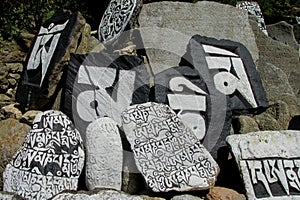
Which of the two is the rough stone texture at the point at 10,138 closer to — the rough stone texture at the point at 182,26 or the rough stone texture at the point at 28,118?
the rough stone texture at the point at 28,118

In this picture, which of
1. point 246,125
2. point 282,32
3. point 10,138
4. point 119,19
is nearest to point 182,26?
point 119,19

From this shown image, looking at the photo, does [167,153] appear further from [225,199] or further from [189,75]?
[189,75]

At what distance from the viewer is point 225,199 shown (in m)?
3.86

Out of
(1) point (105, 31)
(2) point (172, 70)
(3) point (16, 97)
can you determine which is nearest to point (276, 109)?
(2) point (172, 70)

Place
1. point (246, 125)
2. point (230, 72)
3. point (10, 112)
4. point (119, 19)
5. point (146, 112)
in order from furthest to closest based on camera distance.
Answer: point (119, 19), point (230, 72), point (10, 112), point (246, 125), point (146, 112)

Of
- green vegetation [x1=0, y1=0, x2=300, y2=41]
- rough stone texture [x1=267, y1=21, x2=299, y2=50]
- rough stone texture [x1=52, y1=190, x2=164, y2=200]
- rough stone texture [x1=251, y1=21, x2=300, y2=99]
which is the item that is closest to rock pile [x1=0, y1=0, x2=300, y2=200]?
rough stone texture [x1=52, y1=190, x2=164, y2=200]

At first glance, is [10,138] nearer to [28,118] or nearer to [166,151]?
[28,118]

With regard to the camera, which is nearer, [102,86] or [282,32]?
[102,86]

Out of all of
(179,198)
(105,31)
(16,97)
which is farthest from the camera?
(105,31)

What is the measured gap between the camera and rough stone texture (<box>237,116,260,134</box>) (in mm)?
4688

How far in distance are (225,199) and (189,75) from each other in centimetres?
152

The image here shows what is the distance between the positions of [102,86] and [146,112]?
2.31 ft

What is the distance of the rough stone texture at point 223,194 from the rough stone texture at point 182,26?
6.91ft

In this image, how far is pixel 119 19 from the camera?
605 cm
